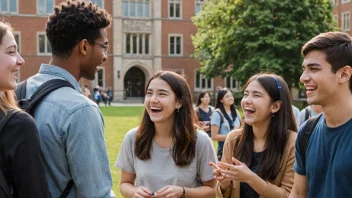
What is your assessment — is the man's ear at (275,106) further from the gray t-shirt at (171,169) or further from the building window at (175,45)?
the building window at (175,45)

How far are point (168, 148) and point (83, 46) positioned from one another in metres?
1.41

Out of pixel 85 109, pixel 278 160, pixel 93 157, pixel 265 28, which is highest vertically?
pixel 265 28

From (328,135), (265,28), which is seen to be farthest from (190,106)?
(265,28)

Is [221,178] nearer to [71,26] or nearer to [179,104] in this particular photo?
[179,104]

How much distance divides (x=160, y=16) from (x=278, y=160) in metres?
43.3

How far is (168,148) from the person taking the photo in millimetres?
3869

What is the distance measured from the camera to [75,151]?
8.06 ft

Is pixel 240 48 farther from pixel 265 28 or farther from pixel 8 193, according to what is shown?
pixel 8 193

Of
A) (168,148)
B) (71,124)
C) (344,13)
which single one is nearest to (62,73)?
(71,124)

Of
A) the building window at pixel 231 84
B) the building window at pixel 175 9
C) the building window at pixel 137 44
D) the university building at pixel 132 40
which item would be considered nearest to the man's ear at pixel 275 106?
the university building at pixel 132 40

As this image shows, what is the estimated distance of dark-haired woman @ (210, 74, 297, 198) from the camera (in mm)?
3736

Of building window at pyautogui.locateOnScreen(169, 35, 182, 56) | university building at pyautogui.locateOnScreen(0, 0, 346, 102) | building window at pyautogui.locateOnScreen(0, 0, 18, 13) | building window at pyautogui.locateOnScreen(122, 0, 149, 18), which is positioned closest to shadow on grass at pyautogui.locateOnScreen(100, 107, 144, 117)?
university building at pyautogui.locateOnScreen(0, 0, 346, 102)

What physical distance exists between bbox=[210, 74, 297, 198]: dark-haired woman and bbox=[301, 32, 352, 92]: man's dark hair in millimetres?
1169

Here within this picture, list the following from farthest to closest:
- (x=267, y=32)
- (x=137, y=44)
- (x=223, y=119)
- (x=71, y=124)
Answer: (x=137, y=44), (x=267, y=32), (x=223, y=119), (x=71, y=124)
